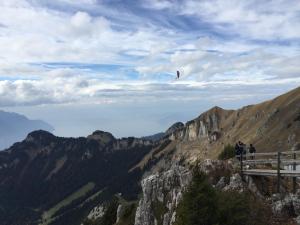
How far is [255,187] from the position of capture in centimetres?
3472

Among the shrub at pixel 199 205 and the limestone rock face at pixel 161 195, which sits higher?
the shrub at pixel 199 205

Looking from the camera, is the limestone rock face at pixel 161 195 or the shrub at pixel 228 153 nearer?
the limestone rock face at pixel 161 195

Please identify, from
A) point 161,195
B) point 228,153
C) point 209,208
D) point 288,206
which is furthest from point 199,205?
point 228,153

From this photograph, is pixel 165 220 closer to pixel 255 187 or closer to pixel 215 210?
pixel 255 187

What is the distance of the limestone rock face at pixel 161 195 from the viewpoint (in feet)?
A: 135

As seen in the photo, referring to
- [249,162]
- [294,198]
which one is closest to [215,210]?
[294,198]

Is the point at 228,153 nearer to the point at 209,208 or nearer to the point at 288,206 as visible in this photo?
the point at 288,206

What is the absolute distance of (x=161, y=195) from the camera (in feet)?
146

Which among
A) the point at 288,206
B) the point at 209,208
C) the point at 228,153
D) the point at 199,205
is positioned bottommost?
the point at 228,153

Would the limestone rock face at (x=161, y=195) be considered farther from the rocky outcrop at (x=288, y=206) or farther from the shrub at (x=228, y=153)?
the shrub at (x=228, y=153)

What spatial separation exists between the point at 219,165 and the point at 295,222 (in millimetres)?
10417

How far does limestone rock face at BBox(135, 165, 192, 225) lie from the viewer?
135 feet

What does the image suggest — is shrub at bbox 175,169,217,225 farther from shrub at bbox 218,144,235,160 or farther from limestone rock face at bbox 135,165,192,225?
shrub at bbox 218,144,235,160

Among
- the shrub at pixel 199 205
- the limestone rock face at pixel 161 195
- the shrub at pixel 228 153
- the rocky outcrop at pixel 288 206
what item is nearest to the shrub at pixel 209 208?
the shrub at pixel 199 205
